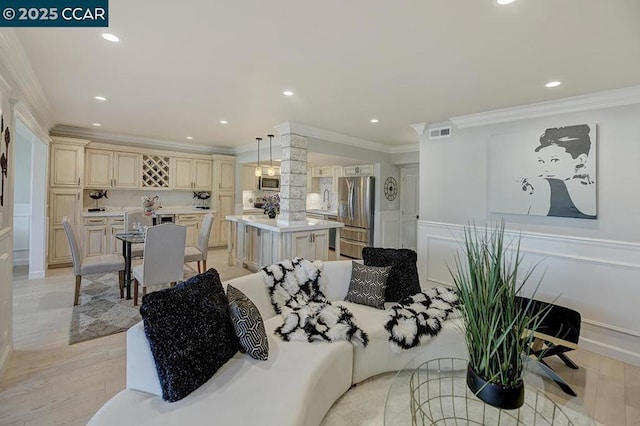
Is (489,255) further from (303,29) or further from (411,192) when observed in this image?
(411,192)

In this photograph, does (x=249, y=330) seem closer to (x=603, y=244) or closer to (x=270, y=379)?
(x=270, y=379)

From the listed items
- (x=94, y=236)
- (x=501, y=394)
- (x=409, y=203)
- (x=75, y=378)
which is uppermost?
(x=409, y=203)

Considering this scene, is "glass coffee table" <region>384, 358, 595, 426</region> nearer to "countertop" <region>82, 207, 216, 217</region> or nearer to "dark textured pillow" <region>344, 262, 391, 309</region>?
"dark textured pillow" <region>344, 262, 391, 309</region>

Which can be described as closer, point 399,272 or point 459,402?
point 459,402

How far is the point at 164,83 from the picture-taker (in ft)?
9.78

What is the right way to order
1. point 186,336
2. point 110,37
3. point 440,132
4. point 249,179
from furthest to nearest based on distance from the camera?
1. point 249,179
2. point 440,132
3. point 110,37
4. point 186,336

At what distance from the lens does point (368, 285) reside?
8.87 feet

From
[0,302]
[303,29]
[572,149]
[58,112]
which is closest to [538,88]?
[572,149]

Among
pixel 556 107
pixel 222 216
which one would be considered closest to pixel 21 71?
pixel 222 216

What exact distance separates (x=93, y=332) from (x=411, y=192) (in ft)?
19.4

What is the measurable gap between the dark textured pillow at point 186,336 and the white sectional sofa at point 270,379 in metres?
0.07

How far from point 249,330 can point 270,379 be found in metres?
0.30

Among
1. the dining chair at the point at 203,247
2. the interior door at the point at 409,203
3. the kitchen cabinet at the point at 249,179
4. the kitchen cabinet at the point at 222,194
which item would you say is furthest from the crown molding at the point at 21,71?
the interior door at the point at 409,203

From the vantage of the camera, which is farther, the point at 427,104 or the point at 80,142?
the point at 80,142
